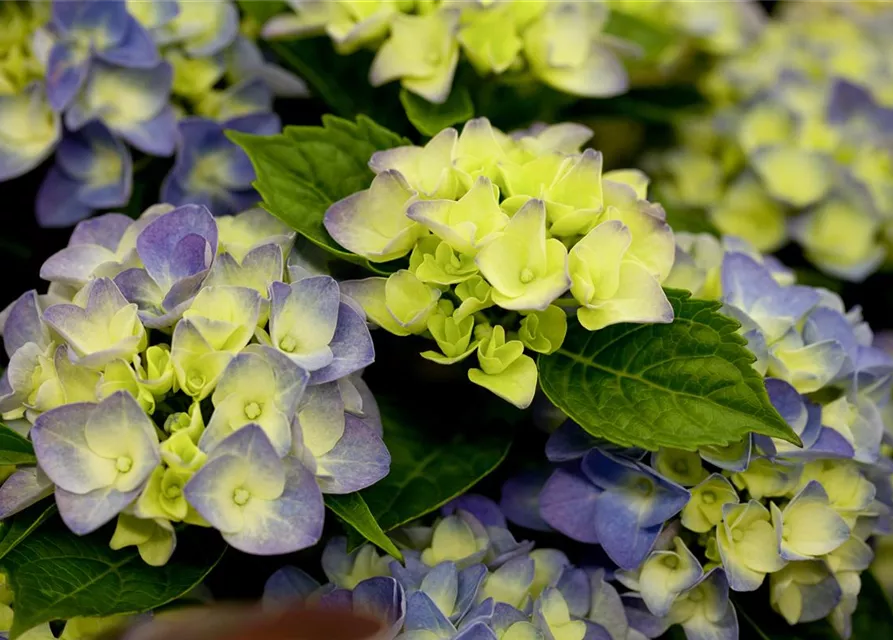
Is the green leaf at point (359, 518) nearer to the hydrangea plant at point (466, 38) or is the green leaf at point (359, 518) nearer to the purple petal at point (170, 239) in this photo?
the purple petal at point (170, 239)

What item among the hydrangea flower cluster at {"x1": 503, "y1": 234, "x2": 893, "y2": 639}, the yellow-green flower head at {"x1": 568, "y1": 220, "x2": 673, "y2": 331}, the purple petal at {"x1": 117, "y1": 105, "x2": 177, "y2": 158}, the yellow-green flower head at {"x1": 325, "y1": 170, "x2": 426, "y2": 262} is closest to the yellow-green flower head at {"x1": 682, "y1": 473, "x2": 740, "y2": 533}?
the hydrangea flower cluster at {"x1": 503, "y1": 234, "x2": 893, "y2": 639}

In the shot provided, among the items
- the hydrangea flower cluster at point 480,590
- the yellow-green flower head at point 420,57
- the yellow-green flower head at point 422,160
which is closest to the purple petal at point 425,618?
the hydrangea flower cluster at point 480,590

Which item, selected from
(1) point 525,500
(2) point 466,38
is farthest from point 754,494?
(2) point 466,38

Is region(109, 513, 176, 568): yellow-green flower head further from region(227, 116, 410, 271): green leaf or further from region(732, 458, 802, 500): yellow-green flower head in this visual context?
region(732, 458, 802, 500): yellow-green flower head

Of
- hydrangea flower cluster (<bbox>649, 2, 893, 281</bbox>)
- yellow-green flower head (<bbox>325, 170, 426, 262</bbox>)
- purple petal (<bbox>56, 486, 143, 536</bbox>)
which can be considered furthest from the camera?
hydrangea flower cluster (<bbox>649, 2, 893, 281</bbox>)

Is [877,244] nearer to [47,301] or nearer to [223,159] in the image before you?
[223,159]

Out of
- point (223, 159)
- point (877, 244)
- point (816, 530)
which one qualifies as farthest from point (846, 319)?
point (223, 159)
